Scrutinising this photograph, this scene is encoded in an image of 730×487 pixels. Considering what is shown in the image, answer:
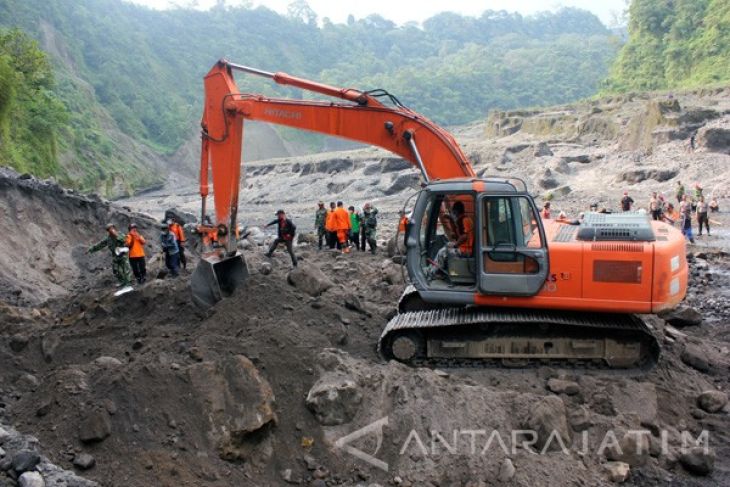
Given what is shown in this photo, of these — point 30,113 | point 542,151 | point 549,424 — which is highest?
point 30,113

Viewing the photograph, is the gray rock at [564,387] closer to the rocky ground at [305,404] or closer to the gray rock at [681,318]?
the rocky ground at [305,404]

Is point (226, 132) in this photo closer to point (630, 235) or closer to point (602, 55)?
point (630, 235)

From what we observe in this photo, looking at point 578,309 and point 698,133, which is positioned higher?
point 698,133

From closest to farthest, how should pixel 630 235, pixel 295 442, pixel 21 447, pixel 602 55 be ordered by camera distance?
pixel 21 447, pixel 295 442, pixel 630 235, pixel 602 55

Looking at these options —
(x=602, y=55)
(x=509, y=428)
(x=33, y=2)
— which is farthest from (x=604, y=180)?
(x=602, y=55)

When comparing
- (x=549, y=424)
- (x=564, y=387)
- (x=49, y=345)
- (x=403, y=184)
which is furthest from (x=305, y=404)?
(x=403, y=184)

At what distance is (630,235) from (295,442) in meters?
3.96

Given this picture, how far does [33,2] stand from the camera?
59938 mm

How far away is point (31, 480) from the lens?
4.28 m

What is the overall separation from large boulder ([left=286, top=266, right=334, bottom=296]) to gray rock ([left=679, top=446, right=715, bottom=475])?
4678 mm

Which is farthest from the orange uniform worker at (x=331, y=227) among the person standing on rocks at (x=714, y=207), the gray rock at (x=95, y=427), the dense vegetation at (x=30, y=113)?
the person standing on rocks at (x=714, y=207)

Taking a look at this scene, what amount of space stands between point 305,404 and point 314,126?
3.88 m

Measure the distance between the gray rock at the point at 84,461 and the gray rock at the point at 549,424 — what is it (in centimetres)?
350

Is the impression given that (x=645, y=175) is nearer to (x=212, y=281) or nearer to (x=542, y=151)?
(x=542, y=151)
